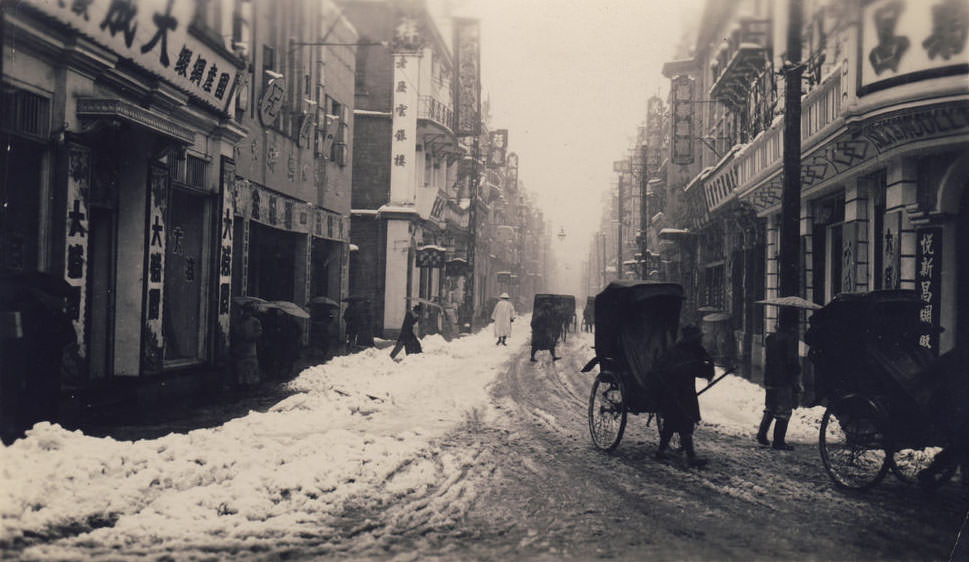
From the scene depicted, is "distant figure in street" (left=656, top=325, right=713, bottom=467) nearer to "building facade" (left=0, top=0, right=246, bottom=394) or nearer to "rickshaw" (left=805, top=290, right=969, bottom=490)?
"rickshaw" (left=805, top=290, right=969, bottom=490)

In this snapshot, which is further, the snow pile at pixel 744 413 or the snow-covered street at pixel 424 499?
the snow pile at pixel 744 413

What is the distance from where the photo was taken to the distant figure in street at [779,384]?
32.6 feet

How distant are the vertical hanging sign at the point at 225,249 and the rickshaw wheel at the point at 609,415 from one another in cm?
805

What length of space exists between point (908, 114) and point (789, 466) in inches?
230

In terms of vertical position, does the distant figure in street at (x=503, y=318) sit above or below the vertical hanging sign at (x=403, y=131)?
below

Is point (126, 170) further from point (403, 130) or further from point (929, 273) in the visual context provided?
point (403, 130)

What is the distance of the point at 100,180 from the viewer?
34.9 feet

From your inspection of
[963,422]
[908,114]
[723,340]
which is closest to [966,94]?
[908,114]

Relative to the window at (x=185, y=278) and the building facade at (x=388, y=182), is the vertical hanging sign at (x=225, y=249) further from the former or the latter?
the building facade at (x=388, y=182)

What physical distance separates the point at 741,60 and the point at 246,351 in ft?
46.4

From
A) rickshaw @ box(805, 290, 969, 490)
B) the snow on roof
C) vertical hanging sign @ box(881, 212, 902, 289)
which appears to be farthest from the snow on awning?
rickshaw @ box(805, 290, 969, 490)

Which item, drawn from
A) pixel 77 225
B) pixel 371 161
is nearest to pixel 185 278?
pixel 77 225

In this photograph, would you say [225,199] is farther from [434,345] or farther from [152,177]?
[434,345]

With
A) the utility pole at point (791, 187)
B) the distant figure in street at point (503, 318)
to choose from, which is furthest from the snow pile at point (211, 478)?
the distant figure in street at point (503, 318)
